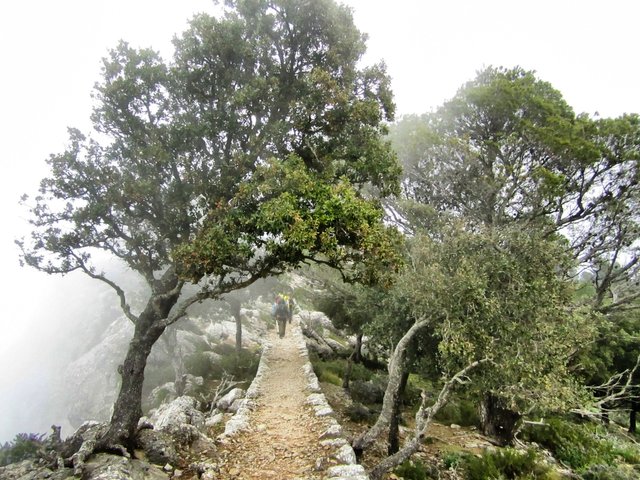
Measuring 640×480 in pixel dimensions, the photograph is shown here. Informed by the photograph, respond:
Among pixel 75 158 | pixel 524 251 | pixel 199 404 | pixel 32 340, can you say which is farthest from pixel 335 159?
pixel 32 340

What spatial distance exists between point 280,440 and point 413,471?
4122mm

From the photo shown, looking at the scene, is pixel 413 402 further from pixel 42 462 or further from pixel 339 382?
pixel 42 462

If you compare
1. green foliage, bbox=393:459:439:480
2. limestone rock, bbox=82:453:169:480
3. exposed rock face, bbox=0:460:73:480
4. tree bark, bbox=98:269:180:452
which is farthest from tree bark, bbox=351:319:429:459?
exposed rock face, bbox=0:460:73:480

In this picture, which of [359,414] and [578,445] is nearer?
[359,414]

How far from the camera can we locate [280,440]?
11.3 meters

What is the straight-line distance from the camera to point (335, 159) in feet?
37.9

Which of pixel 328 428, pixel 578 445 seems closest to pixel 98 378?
pixel 328 428

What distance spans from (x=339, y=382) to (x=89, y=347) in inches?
2062

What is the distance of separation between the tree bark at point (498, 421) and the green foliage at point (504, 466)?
2.41 m

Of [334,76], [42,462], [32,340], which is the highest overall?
[334,76]

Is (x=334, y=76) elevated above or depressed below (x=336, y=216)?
above

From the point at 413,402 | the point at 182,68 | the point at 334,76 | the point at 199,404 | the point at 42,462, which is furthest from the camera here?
the point at 413,402

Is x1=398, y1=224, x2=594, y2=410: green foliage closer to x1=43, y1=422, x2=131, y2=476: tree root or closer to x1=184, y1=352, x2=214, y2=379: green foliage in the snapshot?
x1=43, y1=422, x2=131, y2=476: tree root

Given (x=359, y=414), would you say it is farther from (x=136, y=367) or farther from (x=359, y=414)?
(x=136, y=367)
